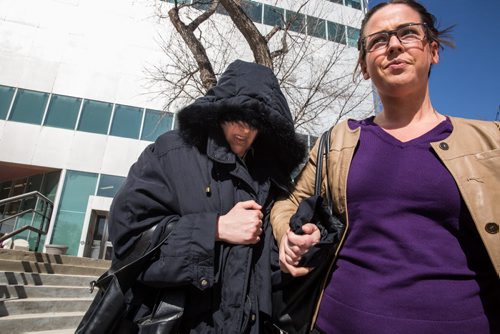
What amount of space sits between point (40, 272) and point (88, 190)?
809 cm

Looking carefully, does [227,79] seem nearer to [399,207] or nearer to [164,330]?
[399,207]

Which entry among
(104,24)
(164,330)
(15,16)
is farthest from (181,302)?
(15,16)

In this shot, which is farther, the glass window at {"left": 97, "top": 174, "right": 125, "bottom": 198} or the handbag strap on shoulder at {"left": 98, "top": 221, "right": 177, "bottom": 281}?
the glass window at {"left": 97, "top": 174, "right": 125, "bottom": 198}

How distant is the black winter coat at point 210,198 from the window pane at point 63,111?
14.1m

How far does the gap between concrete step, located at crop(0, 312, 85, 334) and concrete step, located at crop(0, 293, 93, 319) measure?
8 cm

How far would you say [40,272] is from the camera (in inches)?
222

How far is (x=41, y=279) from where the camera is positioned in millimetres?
5387

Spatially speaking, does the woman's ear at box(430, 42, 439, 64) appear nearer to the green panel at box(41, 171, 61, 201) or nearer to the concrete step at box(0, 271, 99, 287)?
the concrete step at box(0, 271, 99, 287)

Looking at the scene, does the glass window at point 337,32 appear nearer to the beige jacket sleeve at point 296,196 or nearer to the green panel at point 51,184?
the beige jacket sleeve at point 296,196

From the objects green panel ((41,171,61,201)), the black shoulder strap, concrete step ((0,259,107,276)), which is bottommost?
concrete step ((0,259,107,276))

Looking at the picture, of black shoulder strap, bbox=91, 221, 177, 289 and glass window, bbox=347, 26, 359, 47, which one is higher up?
glass window, bbox=347, 26, 359, 47

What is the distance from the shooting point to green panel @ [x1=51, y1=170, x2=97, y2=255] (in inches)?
485

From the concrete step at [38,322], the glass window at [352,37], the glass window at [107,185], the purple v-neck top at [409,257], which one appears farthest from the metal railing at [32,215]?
the glass window at [352,37]

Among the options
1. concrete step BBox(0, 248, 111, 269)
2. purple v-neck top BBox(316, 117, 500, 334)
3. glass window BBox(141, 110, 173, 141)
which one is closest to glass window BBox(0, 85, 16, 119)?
glass window BBox(141, 110, 173, 141)
